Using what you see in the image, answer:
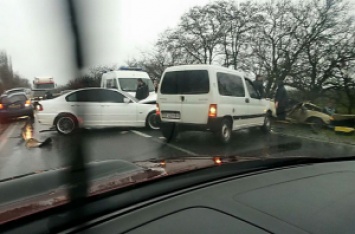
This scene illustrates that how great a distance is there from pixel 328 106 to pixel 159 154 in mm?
7389

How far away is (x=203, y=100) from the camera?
24.8 feet

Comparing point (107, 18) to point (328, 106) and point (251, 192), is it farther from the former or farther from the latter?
point (328, 106)

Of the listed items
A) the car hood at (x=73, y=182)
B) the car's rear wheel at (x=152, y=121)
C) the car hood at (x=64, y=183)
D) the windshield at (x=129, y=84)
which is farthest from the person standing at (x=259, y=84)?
the car hood at (x=64, y=183)

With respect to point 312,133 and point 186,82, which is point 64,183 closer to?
point 186,82

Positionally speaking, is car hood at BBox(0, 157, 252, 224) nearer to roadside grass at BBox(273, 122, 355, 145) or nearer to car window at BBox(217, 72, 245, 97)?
car window at BBox(217, 72, 245, 97)

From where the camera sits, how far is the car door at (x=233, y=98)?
7750mm

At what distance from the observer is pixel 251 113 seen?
8.98 meters

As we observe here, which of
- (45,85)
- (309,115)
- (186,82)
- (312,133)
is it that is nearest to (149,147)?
(186,82)

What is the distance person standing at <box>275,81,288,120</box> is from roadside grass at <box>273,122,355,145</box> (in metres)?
0.32

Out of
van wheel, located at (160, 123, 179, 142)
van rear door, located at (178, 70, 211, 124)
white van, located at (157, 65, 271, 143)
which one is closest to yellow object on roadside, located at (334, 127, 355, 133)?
white van, located at (157, 65, 271, 143)

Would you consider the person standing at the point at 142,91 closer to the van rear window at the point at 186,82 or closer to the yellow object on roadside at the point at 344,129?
the van rear window at the point at 186,82

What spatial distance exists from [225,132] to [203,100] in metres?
0.97

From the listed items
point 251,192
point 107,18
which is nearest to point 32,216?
point 107,18

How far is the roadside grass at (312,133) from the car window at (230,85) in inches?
73.8
